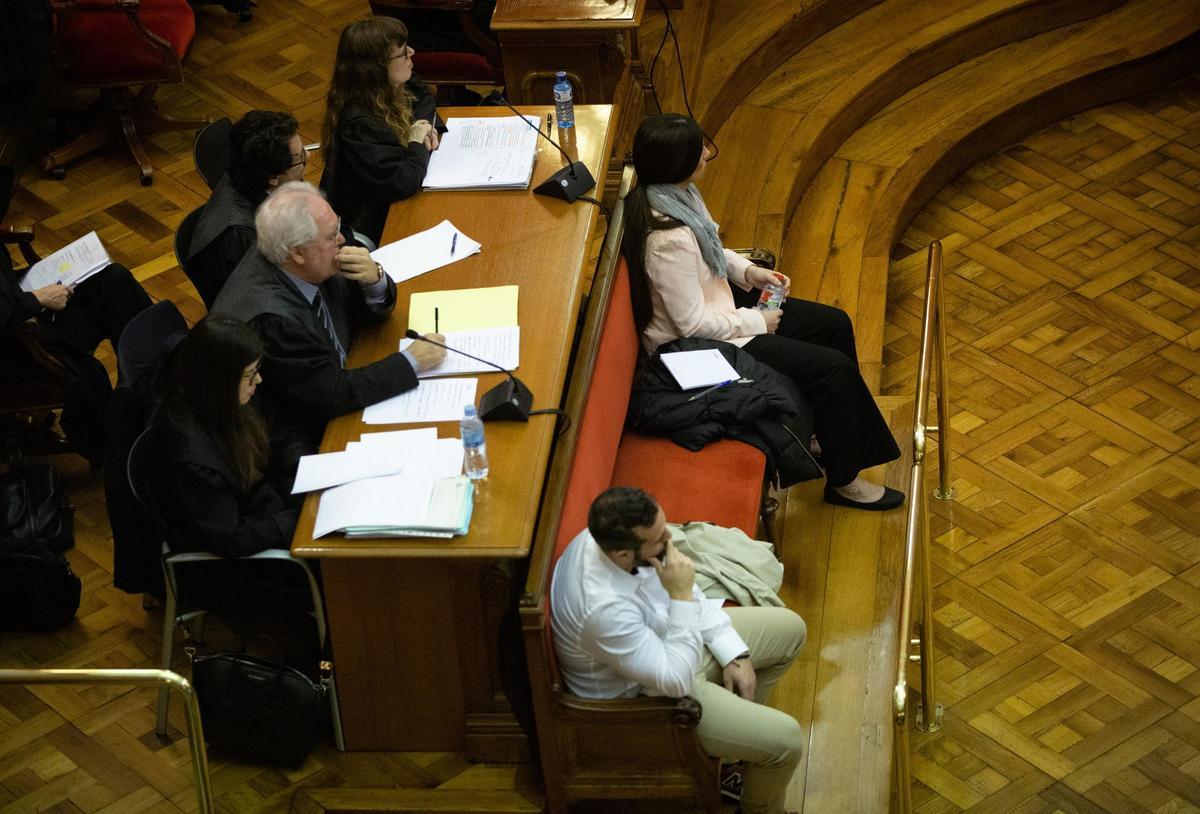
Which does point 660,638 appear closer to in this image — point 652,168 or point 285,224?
point 285,224

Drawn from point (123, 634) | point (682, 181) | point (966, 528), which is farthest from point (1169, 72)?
point (123, 634)

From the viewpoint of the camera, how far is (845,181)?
5406mm

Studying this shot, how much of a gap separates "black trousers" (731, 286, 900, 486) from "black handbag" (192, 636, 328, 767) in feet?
4.86

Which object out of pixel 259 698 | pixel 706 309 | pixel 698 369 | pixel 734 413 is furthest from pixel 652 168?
pixel 259 698

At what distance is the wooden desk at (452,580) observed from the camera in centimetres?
281

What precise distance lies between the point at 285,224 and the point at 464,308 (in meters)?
0.50

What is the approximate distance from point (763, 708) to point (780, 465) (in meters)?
0.91

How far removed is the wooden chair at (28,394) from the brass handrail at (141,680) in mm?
1293

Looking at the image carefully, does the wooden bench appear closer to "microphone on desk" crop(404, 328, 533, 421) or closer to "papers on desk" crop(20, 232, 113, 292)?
"microphone on desk" crop(404, 328, 533, 421)

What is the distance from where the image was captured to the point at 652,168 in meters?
3.59

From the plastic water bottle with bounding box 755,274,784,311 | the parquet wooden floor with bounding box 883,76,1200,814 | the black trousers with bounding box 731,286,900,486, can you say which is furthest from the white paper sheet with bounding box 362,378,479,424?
the parquet wooden floor with bounding box 883,76,1200,814

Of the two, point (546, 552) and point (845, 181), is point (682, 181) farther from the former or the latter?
point (845, 181)

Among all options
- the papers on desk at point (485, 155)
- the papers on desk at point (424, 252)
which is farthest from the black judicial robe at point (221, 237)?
the papers on desk at point (485, 155)

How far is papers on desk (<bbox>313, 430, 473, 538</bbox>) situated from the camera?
277 cm
